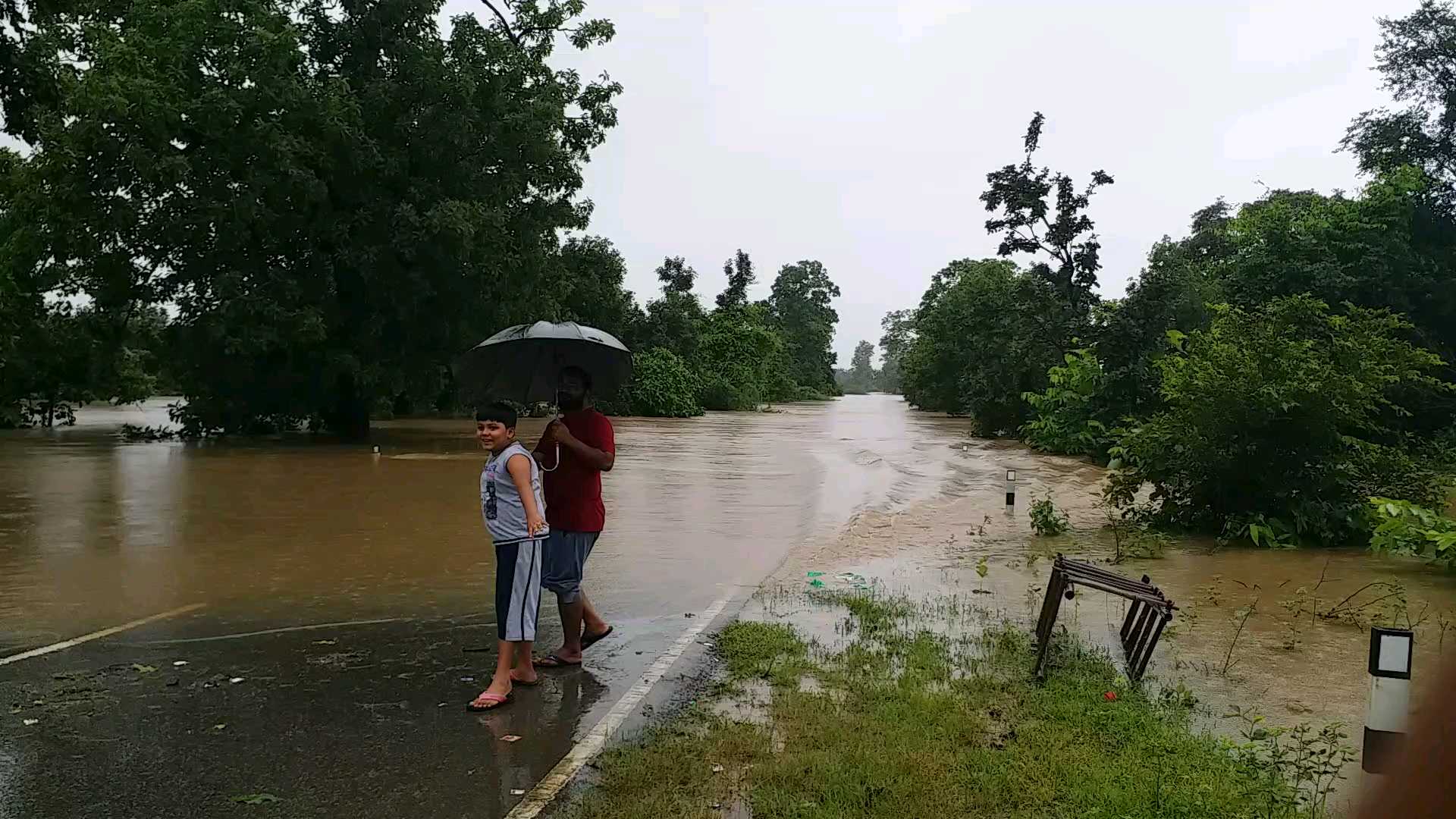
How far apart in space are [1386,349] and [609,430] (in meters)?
11.2

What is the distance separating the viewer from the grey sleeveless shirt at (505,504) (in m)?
6.10

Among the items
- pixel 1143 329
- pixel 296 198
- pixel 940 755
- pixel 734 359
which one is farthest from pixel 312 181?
pixel 734 359

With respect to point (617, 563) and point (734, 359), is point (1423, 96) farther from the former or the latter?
point (734, 359)

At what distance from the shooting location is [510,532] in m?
6.10

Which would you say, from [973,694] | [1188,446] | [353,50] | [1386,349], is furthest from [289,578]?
[353,50]

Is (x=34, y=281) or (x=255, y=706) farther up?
(x=34, y=281)

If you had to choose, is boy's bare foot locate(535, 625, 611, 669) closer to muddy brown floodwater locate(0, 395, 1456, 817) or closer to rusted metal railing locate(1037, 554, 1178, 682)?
muddy brown floodwater locate(0, 395, 1456, 817)

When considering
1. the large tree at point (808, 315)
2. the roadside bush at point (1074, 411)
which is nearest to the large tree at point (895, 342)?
the large tree at point (808, 315)

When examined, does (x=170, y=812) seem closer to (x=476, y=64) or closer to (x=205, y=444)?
(x=476, y=64)

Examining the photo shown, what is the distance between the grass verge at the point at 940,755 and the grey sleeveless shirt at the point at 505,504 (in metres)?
1.43

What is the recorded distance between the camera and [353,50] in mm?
27625

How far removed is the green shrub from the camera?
11.1 m

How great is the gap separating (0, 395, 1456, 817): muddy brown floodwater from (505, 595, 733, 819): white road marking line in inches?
4.2

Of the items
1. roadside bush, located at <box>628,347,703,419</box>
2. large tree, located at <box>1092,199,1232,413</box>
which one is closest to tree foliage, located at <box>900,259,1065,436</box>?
large tree, located at <box>1092,199,1232,413</box>
